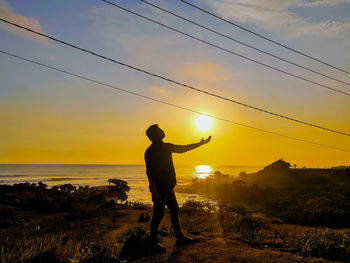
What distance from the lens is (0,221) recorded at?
16047 millimetres

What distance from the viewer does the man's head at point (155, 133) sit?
19.5ft

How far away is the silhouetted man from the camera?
5.66 meters

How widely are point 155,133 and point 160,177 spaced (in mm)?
1043

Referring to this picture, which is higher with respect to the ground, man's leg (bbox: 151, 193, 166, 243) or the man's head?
the man's head

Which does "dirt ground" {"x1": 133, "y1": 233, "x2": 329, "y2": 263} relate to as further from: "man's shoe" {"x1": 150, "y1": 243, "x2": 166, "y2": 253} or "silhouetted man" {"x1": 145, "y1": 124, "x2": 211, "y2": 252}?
"silhouetted man" {"x1": 145, "y1": 124, "x2": 211, "y2": 252}

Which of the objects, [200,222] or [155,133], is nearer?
[155,133]

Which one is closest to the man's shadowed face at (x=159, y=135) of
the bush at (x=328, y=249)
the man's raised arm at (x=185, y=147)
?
the man's raised arm at (x=185, y=147)

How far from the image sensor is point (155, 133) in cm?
596

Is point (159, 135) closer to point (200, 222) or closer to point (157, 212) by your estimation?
point (157, 212)

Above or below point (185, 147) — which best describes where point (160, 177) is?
below

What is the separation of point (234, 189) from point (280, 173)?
11.7m

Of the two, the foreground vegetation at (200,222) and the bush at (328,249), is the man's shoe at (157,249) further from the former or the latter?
the bush at (328,249)

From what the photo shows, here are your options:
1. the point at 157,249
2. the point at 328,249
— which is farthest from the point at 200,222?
the point at 157,249

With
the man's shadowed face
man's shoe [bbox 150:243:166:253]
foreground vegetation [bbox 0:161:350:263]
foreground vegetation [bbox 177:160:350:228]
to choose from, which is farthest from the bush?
foreground vegetation [bbox 177:160:350:228]
